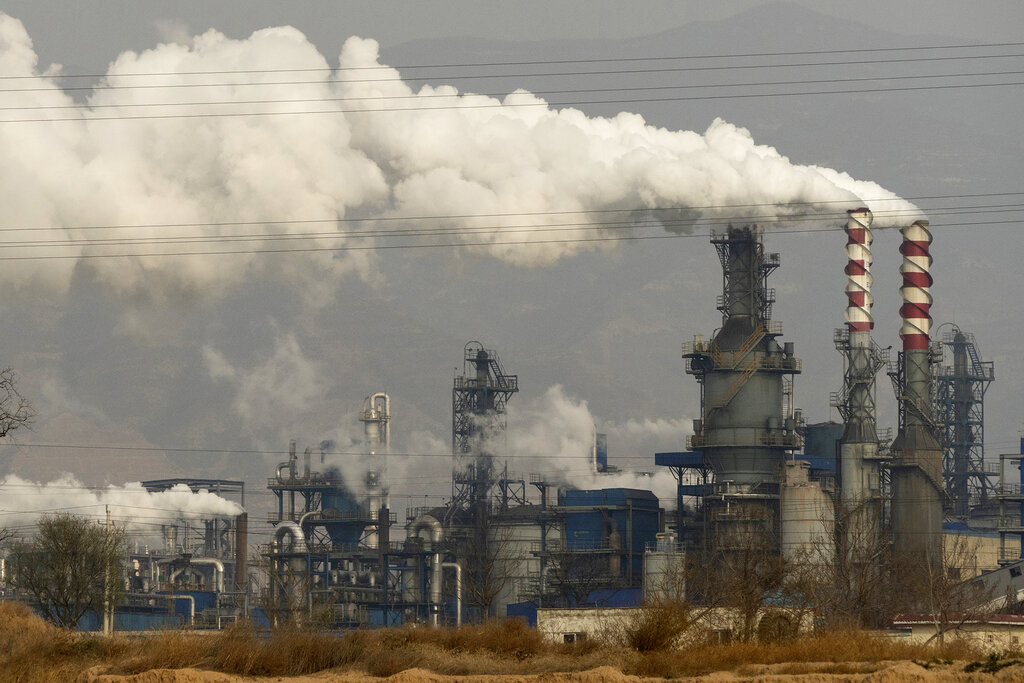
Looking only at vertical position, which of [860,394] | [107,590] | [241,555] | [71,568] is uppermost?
[860,394]

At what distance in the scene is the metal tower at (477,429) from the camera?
266ft

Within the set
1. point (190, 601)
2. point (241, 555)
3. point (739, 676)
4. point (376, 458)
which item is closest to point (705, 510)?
point (376, 458)

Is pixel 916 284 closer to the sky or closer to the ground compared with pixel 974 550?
closer to the sky

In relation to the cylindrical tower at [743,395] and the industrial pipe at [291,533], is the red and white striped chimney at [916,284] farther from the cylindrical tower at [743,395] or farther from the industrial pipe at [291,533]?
the industrial pipe at [291,533]

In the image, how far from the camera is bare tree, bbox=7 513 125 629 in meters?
47.1

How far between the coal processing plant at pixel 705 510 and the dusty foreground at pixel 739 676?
1085 inches

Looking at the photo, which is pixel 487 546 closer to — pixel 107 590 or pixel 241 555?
pixel 241 555

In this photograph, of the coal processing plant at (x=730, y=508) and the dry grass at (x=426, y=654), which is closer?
the dry grass at (x=426, y=654)

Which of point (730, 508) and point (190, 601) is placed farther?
point (190, 601)

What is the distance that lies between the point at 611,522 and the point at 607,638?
137 feet

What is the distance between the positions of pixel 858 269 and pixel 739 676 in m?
47.4

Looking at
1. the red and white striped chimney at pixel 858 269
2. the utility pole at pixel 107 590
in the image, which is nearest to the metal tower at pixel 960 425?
the red and white striped chimney at pixel 858 269

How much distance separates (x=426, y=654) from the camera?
27.5m

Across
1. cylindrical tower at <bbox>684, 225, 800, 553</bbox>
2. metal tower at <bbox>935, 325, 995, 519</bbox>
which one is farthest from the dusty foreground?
metal tower at <bbox>935, 325, 995, 519</bbox>
